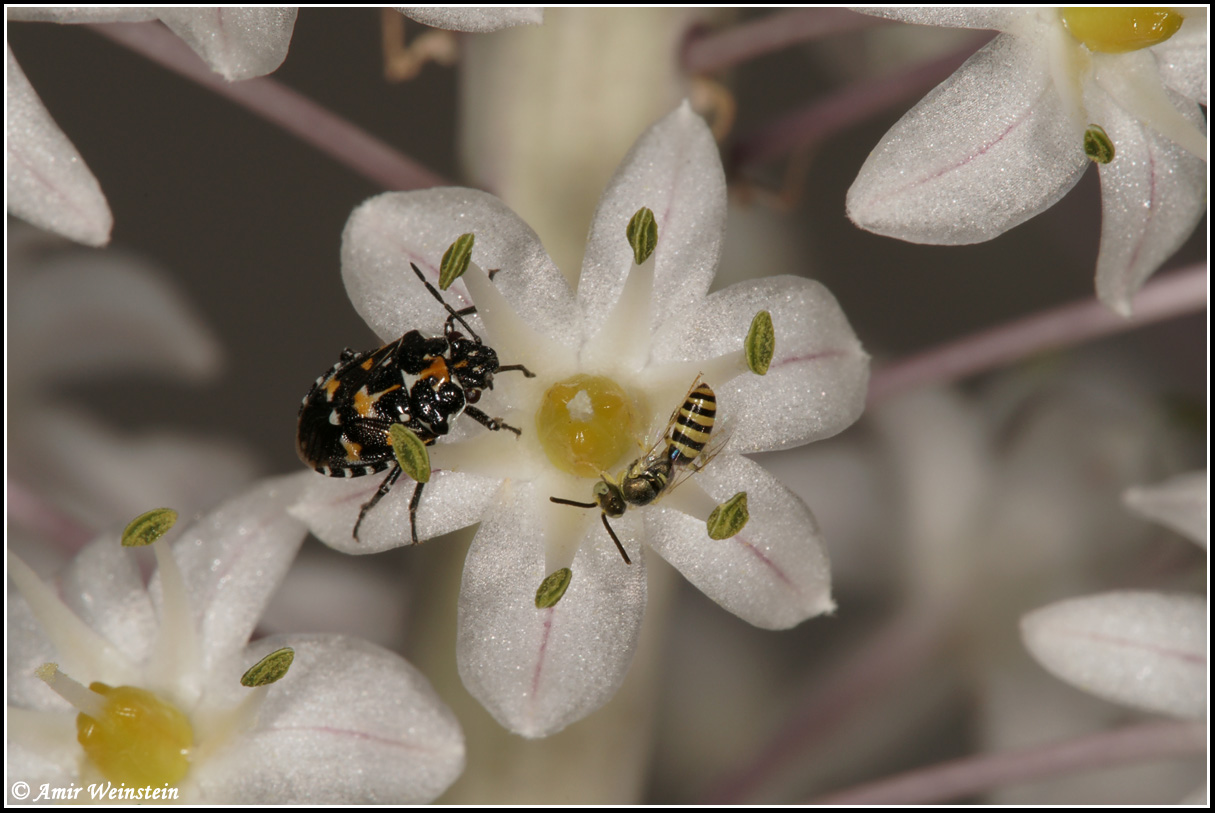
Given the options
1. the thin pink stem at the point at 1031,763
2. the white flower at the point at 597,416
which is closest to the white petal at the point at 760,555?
the white flower at the point at 597,416

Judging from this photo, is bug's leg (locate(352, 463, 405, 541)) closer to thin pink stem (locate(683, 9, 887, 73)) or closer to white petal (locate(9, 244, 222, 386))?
thin pink stem (locate(683, 9, 887, 73))

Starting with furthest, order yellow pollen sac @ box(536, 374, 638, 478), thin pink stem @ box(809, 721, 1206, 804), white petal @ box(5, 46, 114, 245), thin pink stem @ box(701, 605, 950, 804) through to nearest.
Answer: thin pink stem @ box(701, 605, 950, 804) → thin pink stem @ box(809, 721, 1206, 804) → yellow pollen sac @ box(536, 374, 638, 478) → white petal @ box(5, 46, 114, 245)

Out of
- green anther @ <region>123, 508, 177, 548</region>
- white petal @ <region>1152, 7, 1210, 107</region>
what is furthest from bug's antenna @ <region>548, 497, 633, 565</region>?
white petal @ <region>1152, 7, 1210, 107</region>


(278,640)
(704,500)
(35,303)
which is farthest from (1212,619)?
(35,303)

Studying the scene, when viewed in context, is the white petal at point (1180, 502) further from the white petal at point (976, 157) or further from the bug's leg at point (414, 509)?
the bug's leg at point (414, 509)

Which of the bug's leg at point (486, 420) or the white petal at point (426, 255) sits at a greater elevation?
the white petal at point (426, 255)

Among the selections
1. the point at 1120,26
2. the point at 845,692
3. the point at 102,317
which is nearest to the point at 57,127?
the point at 102,317

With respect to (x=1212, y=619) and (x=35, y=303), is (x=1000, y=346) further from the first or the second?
(x=35, y=303)
